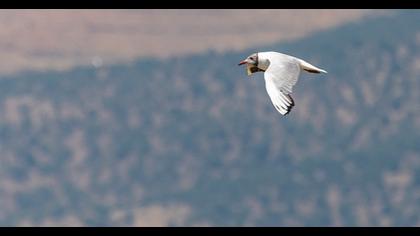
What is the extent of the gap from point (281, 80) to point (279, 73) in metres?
0.47

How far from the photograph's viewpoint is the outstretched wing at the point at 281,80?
19.2m

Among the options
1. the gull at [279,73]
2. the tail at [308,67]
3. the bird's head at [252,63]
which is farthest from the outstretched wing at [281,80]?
the bird's head at [252,63]

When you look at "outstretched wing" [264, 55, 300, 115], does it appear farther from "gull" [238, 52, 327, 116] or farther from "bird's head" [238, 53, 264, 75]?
"bird's head" [238, 53, 264, 75]

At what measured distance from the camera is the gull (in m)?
19.3

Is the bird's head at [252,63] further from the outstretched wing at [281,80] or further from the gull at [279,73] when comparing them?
the outstretched wing at [281,80]

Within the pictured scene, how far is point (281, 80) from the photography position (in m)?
20.4

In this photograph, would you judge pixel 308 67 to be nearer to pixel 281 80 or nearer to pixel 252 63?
pixel 252 63

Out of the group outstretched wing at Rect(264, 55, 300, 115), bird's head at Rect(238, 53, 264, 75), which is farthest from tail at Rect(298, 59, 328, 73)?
bird's head at Rect(238, 53, 264, 75)

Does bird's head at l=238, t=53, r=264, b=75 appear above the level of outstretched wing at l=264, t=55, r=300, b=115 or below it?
above

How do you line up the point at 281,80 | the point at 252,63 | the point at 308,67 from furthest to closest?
the point at 252,63, the point at 308,67, the point at 281,80

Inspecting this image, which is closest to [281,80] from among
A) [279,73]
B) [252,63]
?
[279,73]

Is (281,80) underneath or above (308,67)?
underneath
